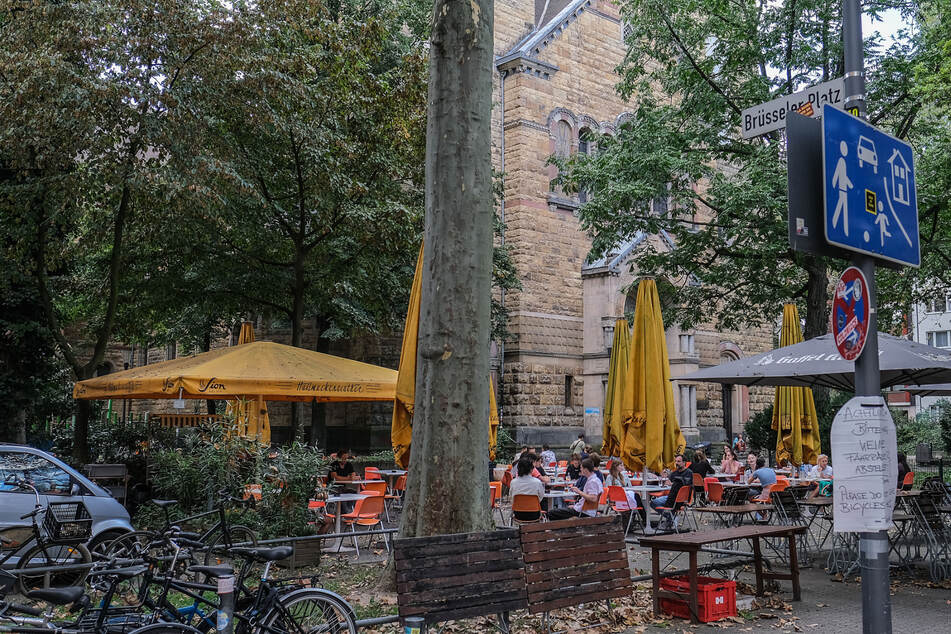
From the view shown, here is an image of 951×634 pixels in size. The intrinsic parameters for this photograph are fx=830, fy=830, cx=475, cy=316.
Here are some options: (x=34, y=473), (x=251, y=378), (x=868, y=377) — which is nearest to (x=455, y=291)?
(x=868, y=377)

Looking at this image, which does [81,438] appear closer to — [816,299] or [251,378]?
[251,378]

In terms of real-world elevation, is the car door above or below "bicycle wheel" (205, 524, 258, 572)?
above

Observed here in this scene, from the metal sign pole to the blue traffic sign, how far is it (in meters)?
0.18

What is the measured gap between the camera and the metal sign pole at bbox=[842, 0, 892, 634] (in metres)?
4.32

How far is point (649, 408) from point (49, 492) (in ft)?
25.0

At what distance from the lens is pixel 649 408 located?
11.7 metres

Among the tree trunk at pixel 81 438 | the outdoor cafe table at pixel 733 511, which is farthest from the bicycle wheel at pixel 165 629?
the tree trunk at pixel 81 438

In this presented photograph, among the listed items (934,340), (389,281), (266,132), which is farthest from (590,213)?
(934,340)

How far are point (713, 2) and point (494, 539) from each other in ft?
52.6

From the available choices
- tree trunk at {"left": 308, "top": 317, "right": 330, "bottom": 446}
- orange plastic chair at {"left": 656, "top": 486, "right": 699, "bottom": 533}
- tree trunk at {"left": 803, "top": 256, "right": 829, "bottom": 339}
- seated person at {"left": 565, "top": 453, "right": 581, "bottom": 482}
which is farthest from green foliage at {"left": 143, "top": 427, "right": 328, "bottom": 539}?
tree trunk at {"left": 308, "top": 317, "right": 330, "bottom": 446}

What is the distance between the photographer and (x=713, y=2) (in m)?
18.8

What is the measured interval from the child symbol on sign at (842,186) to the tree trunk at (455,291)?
3.71 m

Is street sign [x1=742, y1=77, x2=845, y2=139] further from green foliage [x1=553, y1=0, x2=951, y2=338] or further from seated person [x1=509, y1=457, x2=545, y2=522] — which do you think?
green foliage [x1=553, y1=0, x2=951, y2=338]

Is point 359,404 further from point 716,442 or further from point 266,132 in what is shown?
point 266,132
